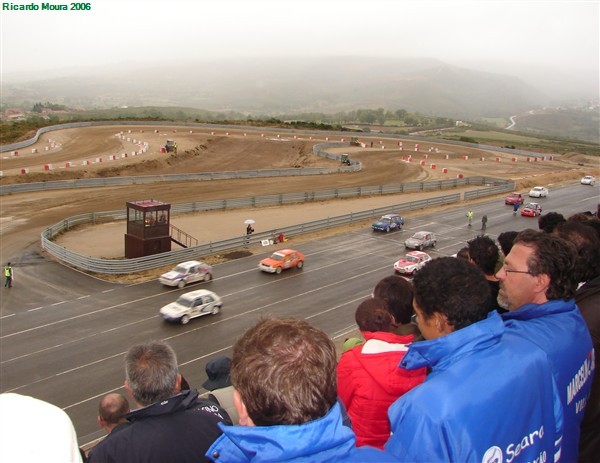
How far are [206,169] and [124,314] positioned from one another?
4428cm

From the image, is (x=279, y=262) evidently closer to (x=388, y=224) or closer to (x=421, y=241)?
(x=421, y=241)

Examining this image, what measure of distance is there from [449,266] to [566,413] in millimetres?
1291

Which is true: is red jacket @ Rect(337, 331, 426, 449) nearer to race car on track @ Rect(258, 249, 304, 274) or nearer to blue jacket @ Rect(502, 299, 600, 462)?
blue jacket @ Rect(502, 299, 600, 462)

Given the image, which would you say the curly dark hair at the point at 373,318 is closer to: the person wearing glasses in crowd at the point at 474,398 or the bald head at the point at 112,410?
the person wearing glasses in crowd at the point at 474,398

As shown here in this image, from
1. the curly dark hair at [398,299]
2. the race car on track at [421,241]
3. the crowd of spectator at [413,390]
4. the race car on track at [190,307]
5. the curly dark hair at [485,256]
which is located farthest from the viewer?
the race car on track at [421,241]

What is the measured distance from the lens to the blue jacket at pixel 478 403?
2.52 meters

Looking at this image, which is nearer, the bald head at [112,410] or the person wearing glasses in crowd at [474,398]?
the person wearing glasses in crowd at [474,398]

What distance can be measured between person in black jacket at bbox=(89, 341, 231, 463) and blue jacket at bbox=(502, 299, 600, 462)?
221cm

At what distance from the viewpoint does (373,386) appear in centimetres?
384

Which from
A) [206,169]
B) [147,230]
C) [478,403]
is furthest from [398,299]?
[206,169]

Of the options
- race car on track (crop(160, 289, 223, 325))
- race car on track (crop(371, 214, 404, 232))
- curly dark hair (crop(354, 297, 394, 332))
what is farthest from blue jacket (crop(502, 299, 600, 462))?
race car on track (crop(371, 214, 404, 232))

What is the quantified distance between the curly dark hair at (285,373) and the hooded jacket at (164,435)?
1237mm

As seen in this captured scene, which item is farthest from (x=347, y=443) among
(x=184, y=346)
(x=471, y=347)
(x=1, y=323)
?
(x=1, y=323)

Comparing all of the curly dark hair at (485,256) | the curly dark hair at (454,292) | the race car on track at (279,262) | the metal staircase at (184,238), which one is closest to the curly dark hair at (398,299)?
the curly dark hair at (485,256)
